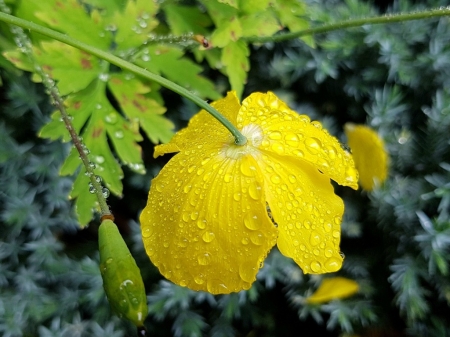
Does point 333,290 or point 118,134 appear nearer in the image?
Answer: point 118,134

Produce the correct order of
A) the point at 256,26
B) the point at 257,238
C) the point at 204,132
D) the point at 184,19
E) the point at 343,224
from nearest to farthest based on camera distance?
the point at 257,238, the point at 204,132, the point at 256,26, the point at 184,19, the point at 343,224

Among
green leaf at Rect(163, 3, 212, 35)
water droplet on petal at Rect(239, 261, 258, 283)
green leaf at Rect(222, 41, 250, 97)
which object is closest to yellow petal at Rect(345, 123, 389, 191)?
green leaf at Rect(222, 41, 250, 97)

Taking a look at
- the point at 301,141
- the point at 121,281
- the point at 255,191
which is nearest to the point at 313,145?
the point at 301,141

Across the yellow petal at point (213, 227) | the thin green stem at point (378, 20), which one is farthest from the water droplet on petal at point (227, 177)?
the thin green stem at point (378, 20)

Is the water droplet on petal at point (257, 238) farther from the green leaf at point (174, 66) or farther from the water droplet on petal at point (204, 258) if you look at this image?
the green leaf at point (174, 66)

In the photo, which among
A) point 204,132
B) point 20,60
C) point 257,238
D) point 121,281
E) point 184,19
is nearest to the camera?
point 121,281

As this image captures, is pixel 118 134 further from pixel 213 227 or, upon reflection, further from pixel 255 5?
pixel 213 227

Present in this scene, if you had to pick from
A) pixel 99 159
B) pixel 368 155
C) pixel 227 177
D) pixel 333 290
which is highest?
pixel 227 177

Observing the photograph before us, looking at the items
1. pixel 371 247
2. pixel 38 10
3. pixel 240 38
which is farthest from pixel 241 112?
pixel 371 247
